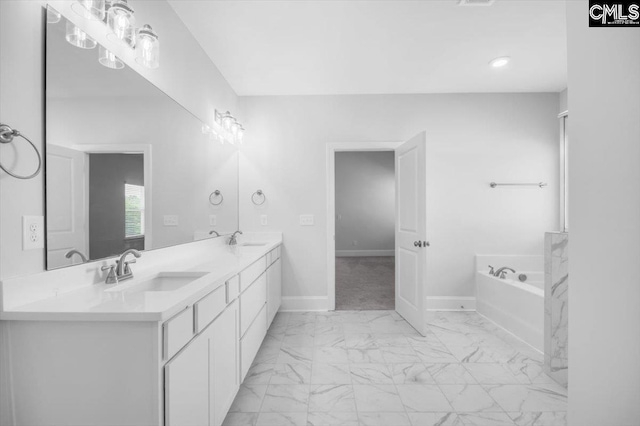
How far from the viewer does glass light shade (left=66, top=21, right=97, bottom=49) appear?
1.21 metres

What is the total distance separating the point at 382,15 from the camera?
212 cm

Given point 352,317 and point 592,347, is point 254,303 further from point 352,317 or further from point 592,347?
point 592,347

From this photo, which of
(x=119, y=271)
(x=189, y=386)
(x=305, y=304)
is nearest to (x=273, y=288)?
(x=305, y=304)

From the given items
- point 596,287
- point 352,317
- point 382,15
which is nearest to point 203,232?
point 352,317

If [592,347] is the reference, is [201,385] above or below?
below

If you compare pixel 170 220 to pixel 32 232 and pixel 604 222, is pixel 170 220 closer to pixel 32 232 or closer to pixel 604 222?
pixel 32 232

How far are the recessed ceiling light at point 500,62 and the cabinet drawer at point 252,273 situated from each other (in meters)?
2.89

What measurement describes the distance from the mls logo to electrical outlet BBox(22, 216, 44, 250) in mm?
1964

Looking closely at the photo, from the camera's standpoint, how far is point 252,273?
6.97 ft

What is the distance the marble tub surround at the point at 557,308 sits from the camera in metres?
1.98

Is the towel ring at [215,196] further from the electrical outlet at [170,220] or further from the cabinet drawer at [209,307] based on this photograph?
the cabinet drawer at [209,307]

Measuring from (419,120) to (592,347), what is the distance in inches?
122

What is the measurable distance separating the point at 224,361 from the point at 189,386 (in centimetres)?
41

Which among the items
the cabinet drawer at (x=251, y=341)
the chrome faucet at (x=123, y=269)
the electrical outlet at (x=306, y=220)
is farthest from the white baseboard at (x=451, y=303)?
the chrome faucet at (x=123, y=269)
